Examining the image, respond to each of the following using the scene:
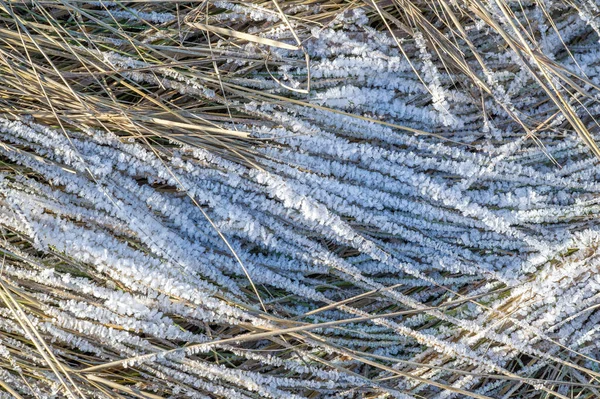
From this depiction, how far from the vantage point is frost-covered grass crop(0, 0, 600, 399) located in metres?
1.13

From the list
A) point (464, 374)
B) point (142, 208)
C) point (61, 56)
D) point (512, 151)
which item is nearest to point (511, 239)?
point (512, 151)

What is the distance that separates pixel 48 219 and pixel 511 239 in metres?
0.94

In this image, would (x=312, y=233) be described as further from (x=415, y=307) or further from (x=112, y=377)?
(x=112, y=377)

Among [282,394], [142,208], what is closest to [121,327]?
[142,208]

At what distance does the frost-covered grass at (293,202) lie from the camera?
113cm

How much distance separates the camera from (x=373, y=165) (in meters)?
1.18

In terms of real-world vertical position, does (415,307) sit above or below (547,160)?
below

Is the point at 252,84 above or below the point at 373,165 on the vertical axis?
above

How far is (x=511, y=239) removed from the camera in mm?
1208

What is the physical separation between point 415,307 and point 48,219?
751 mm

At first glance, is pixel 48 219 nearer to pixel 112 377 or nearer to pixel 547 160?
pixel 112 377

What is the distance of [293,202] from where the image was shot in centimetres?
113

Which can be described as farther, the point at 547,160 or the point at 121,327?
the point at 547,160

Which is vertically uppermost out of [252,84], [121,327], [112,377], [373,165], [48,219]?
[252,84]
